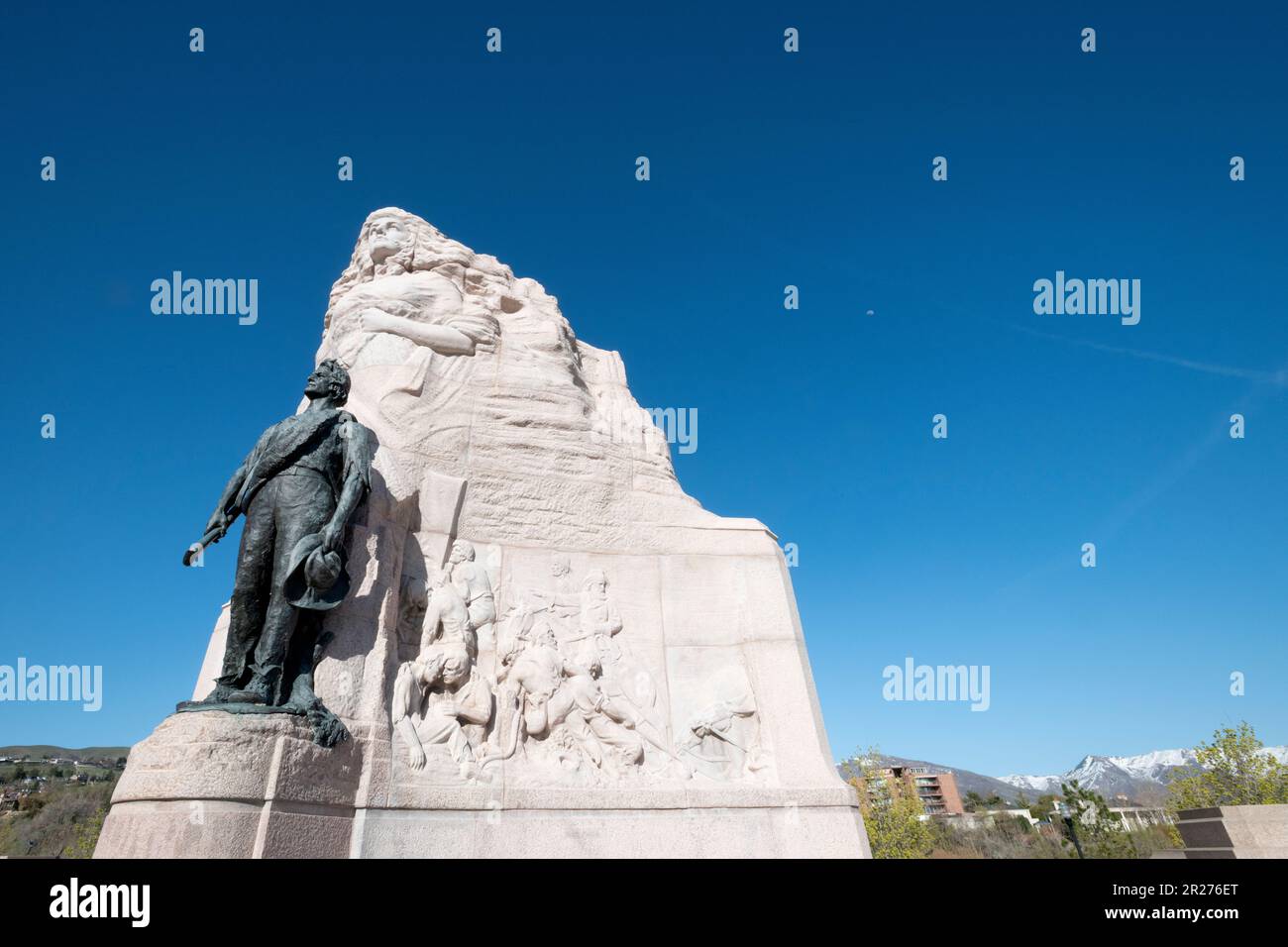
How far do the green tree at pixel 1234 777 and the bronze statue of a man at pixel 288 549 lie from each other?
94.2ft

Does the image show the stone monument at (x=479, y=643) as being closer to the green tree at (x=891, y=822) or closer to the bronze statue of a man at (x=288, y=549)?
the bronze statue of a man at (x=288, y=549)

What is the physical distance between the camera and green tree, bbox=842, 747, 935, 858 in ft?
106

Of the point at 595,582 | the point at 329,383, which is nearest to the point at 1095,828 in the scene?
the point at 595,582

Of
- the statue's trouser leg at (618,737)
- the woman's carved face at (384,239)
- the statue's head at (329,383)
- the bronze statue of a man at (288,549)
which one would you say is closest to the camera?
the bronze statue of a man at (288,549)

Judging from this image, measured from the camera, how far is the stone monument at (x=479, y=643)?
17.4 feet

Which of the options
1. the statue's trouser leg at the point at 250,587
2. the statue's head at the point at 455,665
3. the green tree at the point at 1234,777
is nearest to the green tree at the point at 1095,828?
the green tree at the point at 1234,777

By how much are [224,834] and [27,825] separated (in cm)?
2827

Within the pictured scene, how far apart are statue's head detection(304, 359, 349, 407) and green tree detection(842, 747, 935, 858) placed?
95.7ft

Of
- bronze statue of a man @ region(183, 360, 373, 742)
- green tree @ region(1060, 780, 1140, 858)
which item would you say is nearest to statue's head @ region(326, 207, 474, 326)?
bronze statue of a man @ region(183, 360, 373, 742)

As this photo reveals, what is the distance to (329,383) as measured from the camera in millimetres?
6605

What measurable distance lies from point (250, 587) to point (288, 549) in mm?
384

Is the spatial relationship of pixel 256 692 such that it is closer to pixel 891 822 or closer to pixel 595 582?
pixel 595 582

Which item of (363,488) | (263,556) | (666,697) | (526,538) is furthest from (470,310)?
(666,697)
